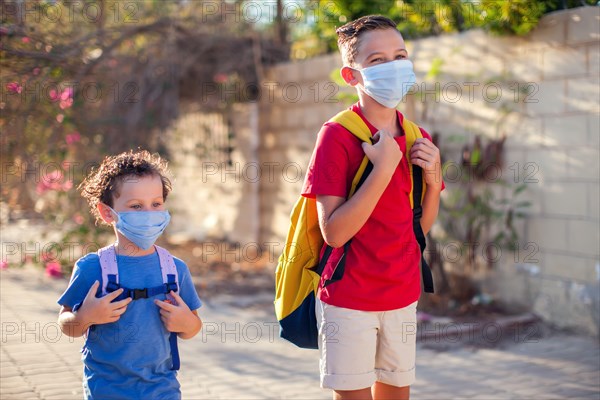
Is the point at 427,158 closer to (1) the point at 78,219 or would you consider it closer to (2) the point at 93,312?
(2) the point at 93,312

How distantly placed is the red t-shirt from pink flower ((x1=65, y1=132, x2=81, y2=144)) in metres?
5.64

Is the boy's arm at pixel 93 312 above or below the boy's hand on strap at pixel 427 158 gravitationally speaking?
below

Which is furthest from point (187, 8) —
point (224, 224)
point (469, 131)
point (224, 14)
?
point (469, 131)

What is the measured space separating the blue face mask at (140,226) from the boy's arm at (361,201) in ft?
2.06

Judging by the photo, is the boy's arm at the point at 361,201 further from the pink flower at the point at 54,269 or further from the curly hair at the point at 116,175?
the pink flower at the point at 54,269

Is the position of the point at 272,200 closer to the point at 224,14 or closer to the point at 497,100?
the point at 224,14

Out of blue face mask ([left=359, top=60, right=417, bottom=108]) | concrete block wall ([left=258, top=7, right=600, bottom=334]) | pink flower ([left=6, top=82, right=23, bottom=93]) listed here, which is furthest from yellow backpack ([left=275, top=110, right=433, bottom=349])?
concrete block wall ([left=258, top=7, right=600, bottom=334])

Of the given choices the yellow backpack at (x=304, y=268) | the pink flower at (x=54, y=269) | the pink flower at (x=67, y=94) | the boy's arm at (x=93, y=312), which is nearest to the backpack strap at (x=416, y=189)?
the yellow backpack at (x=304, y=268)

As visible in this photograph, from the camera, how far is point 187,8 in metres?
9.62

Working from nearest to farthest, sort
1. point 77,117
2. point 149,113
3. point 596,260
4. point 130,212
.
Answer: point 130,212 → point 596,260 → point 77,117 → point 149,113

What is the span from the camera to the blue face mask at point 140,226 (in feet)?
9.11

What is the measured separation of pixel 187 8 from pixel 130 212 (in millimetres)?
7322

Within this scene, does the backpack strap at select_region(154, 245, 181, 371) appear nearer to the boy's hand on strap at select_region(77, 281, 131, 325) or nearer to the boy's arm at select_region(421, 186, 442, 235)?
the boy's hand on strap at select_region(77, 281, 131, 325)

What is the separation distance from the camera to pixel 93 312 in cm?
262
